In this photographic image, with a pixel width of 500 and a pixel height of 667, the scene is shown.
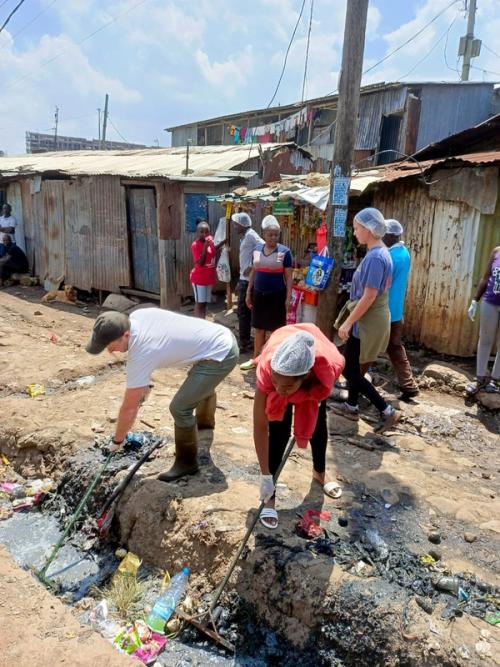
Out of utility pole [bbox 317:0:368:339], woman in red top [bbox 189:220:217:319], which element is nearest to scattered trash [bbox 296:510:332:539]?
utility pole [bbox 317:0:368:339]

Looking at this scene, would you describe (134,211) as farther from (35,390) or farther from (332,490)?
(332,490)

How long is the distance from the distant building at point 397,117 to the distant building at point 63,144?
61.4 feet

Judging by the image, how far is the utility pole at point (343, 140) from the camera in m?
4.40

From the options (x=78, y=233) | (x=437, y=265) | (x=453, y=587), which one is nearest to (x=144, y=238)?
(x=78, y=233)

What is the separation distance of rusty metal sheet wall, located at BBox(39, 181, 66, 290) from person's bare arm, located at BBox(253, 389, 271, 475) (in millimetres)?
9351

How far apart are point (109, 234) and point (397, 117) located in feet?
25.5

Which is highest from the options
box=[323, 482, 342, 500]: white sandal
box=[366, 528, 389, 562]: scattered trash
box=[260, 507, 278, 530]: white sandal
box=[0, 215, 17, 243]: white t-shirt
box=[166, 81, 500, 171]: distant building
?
box=[166, 81, 500, 171]: distant building

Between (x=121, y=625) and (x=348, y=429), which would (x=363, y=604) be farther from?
(x=348, y=429)

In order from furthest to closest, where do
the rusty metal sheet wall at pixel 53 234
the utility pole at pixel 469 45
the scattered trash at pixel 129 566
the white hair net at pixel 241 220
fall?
the utility pole at pixel 469 45
the rusty metal sheet wall at pixel 53 234
the white hair net at pixel 241 220
the scattered trash at pixel 129 566

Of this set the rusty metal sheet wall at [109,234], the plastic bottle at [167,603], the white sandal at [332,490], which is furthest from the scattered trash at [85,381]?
the rusty metal sheet wall at [109,234]

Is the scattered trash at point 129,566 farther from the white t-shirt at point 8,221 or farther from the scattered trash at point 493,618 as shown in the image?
the white t-shirt at point 8,221

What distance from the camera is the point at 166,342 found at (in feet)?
10.3

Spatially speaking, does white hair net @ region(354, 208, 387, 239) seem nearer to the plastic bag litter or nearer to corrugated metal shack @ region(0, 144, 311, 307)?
the plastic bag litter

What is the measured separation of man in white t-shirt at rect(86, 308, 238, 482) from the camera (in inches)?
116
